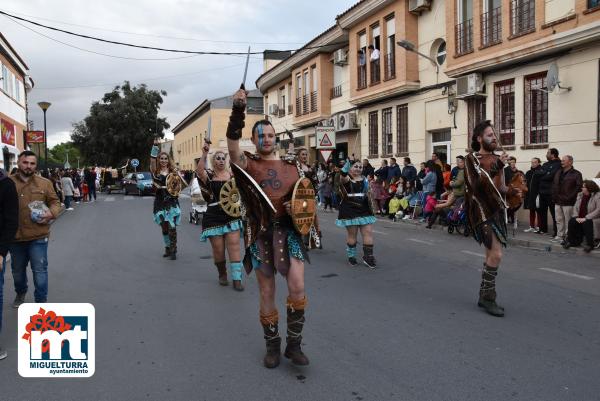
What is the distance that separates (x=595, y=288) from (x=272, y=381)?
5009 millimetres

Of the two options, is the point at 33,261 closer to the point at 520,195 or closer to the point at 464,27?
the point at 520,195

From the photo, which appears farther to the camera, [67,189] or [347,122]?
[347,122]

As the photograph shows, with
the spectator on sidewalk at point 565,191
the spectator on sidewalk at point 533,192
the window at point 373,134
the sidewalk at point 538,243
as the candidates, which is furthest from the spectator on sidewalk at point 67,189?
the spectator on sidewalk at point 565,191

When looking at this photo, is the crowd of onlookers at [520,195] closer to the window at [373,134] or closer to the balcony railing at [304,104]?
the window at [373,134]

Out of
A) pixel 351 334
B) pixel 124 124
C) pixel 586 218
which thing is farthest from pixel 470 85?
pixel 124 124

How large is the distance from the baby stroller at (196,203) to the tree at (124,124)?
3852 cm

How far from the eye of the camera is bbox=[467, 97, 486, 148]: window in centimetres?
1636

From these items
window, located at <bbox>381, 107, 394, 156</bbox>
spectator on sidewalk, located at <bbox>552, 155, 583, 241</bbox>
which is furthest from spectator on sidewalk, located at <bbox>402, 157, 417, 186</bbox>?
spectator on sidewalk, located at <bbox>552, 155, 583, 241</bbox>

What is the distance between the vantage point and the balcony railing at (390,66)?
20261 mm

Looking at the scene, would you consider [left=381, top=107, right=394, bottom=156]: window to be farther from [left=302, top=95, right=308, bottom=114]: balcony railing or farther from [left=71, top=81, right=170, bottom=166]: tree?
[left=71, top=81, right=170, bottom=166]: tree

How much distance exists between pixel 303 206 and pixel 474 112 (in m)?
13.7

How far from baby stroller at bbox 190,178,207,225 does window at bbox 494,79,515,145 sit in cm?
842

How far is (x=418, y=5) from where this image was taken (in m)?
18.4

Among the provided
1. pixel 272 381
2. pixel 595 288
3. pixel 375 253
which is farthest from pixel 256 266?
pixel 375 253
